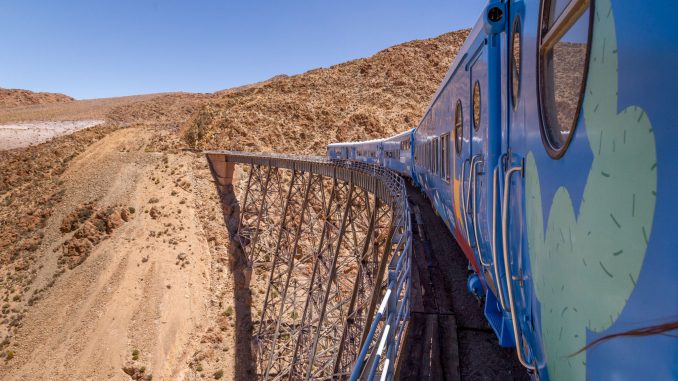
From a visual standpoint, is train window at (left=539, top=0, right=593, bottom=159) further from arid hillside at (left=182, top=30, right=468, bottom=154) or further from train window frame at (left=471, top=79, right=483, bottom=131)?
arid hillside at (left=182, top=30, right=468, bottom=154)

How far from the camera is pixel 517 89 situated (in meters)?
2.65

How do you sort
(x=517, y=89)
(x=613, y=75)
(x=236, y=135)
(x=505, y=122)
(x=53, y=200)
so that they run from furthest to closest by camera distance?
(x=236, y=135) → (x=53, y=200) → (x=505, y=122) → (x=517, y=89) → (x=613, y=75)

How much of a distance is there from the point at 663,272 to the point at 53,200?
1254 inches

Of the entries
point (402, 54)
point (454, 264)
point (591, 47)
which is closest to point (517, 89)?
point (591, 47)

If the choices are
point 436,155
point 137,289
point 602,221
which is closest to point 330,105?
point 137,289

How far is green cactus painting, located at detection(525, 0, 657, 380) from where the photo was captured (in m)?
1.14

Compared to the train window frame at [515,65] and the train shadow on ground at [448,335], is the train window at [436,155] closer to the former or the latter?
the train shadow on ground at [448,335]

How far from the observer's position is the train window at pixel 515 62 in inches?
105

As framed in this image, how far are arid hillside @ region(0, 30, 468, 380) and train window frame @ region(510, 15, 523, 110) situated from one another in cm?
1830

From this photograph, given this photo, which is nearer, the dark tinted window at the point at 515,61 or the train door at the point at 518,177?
the train door at the point at 518,177

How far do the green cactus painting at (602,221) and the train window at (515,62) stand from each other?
1.09m

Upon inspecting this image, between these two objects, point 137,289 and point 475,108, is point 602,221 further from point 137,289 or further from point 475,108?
point 137,289

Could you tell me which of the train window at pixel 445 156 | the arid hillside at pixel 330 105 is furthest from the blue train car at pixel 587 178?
the arid hillside at pixel 330 105

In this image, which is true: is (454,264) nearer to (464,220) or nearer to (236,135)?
(464,220)
